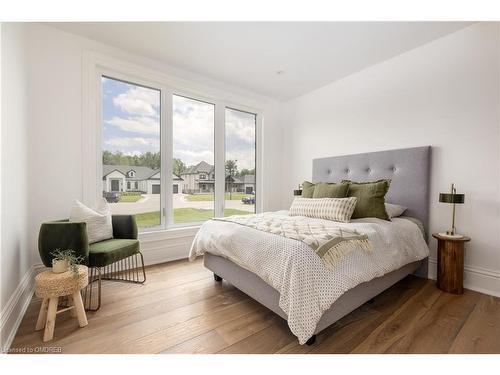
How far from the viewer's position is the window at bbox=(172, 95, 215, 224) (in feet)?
10.5

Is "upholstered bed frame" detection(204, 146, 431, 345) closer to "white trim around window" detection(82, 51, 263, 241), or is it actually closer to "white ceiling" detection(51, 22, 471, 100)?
"white trim around window" detection(82, 51, 263, 241)

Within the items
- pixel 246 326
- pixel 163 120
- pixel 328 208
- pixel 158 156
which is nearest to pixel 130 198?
pixel 158 156

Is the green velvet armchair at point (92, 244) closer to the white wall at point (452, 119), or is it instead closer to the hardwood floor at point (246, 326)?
the hardwood floor at point (246, 326)

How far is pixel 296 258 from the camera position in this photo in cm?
132

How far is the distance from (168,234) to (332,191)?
2162 mm

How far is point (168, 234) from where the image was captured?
2.97m

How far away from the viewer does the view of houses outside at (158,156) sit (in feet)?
8.95

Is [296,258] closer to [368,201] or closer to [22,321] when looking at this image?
[368,201]

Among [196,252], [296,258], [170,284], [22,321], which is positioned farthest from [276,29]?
[22,321]

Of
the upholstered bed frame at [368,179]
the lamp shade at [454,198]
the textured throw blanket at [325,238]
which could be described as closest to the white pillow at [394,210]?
the upholstered bed frame at [368,179]

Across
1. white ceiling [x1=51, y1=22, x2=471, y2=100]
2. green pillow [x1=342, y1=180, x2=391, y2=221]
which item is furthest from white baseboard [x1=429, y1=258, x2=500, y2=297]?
white ceiling [x1=51, y1=22, x2=471, y2=100]

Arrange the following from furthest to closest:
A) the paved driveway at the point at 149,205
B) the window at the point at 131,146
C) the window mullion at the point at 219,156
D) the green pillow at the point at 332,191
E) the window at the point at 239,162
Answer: the window at the point at 239,162
the window mullion at the point at 219,156
the paved driveway at the point at 149,205
the window at the point at 131,146
the green pillow at the point at 332,191

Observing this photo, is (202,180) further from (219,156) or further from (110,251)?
(110,251)
